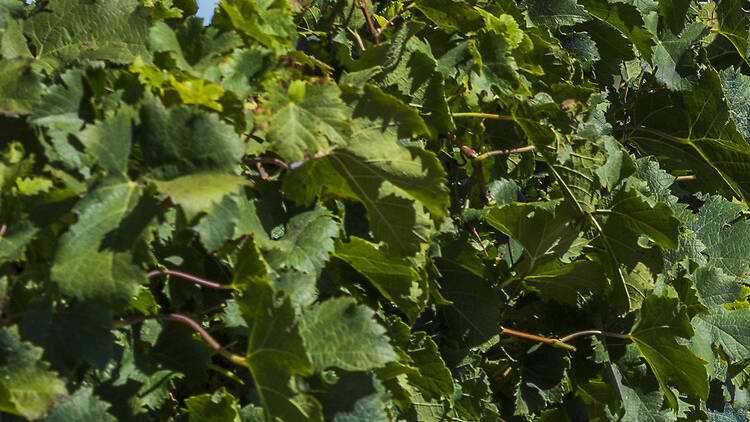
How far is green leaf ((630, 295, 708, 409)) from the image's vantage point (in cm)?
200

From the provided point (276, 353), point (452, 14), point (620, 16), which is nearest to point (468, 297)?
point (452, 14)

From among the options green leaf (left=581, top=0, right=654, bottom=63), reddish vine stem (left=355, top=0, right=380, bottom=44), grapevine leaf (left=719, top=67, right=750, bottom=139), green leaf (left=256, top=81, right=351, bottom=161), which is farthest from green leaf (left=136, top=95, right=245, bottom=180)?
grapevine leaf (left=719, top=67, right=750, bottom=139)

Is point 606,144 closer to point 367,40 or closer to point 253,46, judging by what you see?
point 367,40

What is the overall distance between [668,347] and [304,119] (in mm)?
1122

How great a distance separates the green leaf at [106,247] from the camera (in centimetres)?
111

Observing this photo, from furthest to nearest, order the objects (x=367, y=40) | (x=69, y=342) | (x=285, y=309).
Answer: (x=367, y=40) < (x=285, y=309) < (x=69, y=342)

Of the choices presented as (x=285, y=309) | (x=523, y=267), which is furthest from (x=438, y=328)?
(x=285, y=309)

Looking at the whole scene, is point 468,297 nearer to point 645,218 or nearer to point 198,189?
point 645,218

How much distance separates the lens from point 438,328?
2105 millimetres

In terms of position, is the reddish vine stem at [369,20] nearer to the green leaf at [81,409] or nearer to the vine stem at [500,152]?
the vine stem at [500,152]

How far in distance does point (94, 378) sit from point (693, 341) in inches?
59.6

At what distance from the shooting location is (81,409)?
3.79 feet

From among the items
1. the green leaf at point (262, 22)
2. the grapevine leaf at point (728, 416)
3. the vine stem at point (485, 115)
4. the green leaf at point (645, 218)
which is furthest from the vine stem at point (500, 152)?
the grapevine leaf at point (728, 416)

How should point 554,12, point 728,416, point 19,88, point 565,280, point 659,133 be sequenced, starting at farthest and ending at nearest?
point 728,416 → point 659,133 → point 554,12 → point 565,280 → point 19,88
